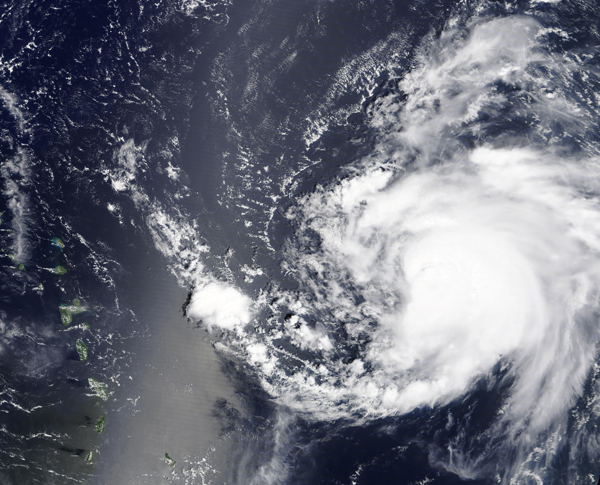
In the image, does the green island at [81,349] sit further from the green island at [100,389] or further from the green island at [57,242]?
the green island at [57,242]

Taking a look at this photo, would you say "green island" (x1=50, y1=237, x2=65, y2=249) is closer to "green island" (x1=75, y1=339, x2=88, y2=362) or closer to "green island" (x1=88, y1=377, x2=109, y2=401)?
"green island" (x1=75, y1=339, x2=88, y2=362)

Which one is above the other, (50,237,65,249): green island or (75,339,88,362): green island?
(50,237,65,249): green island

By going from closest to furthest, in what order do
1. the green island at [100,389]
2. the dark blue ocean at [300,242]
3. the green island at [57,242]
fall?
the dark blue ocean at [300,242] < the green island at [100,389] < the green island at [57,242]

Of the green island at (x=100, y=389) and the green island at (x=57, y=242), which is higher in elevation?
the green island at (x=57, y=242)

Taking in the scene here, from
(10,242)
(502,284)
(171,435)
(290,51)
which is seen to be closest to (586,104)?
(502,284)

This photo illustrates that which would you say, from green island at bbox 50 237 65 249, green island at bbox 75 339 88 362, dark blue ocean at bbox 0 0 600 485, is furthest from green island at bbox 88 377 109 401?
green island at bbox 50 237 65 249

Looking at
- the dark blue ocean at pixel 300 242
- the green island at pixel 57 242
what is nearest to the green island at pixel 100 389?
the dark blue ocean at pixel 300 242

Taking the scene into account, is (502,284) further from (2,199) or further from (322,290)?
(2,199)

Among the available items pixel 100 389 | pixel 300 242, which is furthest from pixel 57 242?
pixel 300 242

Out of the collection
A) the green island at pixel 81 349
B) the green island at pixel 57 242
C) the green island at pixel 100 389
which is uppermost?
the green island at pixel 57 242
